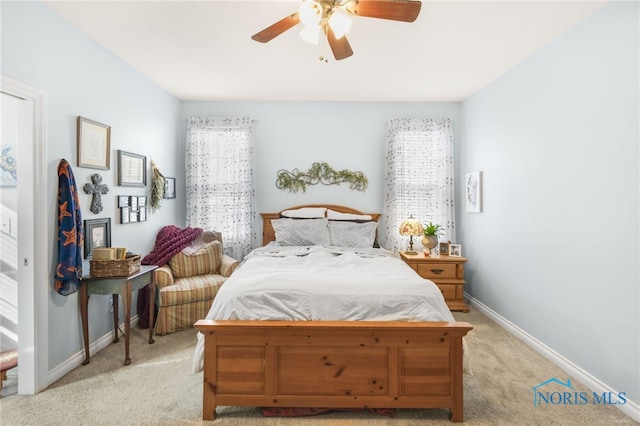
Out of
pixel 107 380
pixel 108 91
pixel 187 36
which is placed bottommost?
pixel 107 380

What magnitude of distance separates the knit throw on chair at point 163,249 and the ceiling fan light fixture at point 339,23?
8.98ft

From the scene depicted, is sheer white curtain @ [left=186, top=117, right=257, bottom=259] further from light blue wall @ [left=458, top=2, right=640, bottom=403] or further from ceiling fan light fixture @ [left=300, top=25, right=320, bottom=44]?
light blue wall @ [left=458, top=2, right=640, bottom=403]

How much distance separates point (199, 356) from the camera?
1.99 m

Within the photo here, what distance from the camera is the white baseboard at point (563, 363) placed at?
6.49 ft

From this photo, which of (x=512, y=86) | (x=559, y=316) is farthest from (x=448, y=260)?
(x=512, y=86)

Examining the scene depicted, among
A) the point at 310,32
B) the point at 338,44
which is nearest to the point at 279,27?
the point at 310,32

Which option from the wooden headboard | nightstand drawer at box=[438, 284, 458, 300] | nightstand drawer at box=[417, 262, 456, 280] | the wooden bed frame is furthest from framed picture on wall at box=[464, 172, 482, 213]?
the wooden bed frame

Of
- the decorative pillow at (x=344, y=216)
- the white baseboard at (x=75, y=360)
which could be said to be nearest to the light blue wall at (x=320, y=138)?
the decorative pillow at (x=344, y=216)

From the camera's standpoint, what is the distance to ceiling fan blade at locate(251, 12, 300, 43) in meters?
1.91

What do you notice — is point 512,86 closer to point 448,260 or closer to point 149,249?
point 448,260

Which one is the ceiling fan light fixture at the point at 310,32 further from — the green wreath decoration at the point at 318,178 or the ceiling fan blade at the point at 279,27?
the green wreath decoration at the point at 318,178

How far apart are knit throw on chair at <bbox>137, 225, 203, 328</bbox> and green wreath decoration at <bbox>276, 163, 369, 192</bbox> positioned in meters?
1.31

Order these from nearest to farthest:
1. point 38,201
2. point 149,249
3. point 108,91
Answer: point 38,201 < point 108,91 < point 149,249

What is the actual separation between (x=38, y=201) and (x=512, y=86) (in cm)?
416
